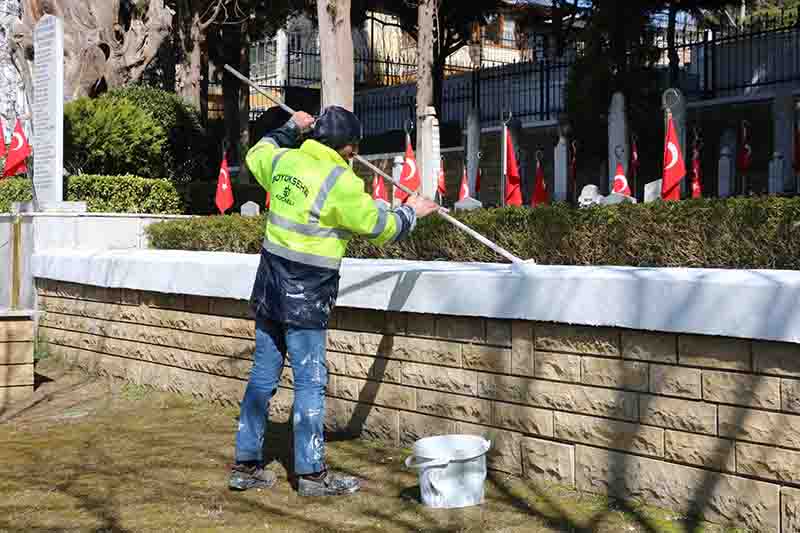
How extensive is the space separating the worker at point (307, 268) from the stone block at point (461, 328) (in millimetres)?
638

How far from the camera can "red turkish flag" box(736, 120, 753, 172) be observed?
59.8 feet

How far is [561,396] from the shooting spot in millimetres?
5105

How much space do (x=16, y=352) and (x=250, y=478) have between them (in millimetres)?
3722

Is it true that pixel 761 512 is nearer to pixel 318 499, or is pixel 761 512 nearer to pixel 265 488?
pixel 318 499

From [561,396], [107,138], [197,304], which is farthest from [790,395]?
[107,138]

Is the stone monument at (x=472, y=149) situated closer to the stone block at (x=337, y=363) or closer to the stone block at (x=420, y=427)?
the stone block at (x=337, y=363)

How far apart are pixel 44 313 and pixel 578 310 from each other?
22.6 feet

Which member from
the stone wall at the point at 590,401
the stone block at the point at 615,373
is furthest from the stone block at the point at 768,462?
the stone block at the point at 615,373

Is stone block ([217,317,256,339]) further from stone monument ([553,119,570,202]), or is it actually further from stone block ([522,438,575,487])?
stone monument ([553,119,570,202])

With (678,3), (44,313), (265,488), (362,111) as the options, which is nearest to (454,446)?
(265,488)

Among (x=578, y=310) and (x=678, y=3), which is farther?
(x=678, y=3)

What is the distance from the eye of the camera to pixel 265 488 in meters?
5.54

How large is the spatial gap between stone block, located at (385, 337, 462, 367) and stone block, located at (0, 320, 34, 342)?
3.66 meters

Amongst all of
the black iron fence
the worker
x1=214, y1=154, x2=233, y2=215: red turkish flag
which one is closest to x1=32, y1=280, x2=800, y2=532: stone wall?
the worker
